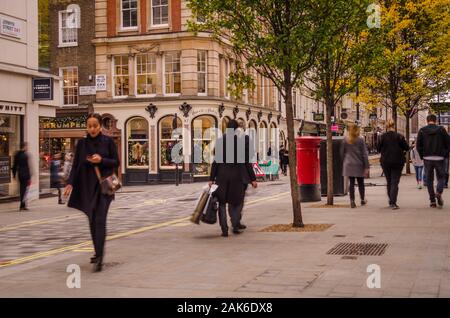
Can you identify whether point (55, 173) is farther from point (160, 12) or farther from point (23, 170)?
point (160, 12)

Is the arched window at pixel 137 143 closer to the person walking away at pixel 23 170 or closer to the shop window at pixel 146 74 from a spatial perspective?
the shop window at pixel 146 74

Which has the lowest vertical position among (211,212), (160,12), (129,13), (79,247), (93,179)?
(79,247)

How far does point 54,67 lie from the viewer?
131 ft

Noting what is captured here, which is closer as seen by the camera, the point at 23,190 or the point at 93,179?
the point at 93,179

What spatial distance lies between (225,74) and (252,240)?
30190 mm

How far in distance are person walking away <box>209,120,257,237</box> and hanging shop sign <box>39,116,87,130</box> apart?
28958 millimetres

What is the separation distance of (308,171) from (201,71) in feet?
67.7

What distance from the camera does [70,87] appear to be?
3956 cm

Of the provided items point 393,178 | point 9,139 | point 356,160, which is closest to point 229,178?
point 393,178

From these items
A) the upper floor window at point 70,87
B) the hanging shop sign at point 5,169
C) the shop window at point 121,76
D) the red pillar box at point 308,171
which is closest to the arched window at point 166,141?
the shop window at point 121,76

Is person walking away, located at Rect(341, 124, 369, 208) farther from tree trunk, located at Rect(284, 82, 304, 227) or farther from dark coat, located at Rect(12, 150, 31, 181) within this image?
dark coat, located at Rect(12, 150, 31, 181)

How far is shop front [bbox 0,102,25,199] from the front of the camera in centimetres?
2111

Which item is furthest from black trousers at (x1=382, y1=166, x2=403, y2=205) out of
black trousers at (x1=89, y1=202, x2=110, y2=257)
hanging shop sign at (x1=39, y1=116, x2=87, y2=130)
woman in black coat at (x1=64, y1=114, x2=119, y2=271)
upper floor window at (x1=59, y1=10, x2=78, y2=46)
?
upper floor window at (x1=59, y1=10, x2=78, y2=46)

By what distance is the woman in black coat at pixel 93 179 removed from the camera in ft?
25.3
